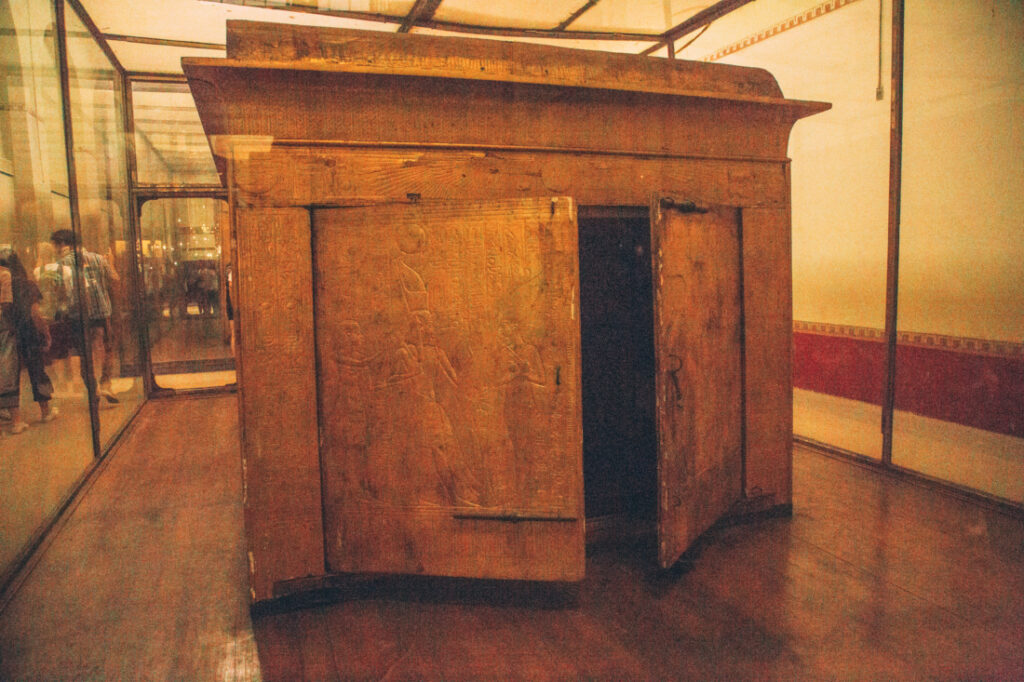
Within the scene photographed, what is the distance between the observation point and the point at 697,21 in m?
5.28

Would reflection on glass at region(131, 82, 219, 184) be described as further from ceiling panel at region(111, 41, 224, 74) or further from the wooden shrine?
the wooden shrine

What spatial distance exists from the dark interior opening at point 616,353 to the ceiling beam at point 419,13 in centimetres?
245

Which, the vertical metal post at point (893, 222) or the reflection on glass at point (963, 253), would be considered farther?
the vertical metal post at point (893, 222)

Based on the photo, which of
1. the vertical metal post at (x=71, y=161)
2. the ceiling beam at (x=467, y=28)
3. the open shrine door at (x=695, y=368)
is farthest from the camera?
the ceiling beam at (x=467, y=28)

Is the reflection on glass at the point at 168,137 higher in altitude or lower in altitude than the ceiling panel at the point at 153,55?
lower

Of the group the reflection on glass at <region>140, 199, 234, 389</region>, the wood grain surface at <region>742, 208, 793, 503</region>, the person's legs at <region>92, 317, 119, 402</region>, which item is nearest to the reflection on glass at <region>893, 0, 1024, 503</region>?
the wood grain surface at <region>742, 208, 793, 503</region>

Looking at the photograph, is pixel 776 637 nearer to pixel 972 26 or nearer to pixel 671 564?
pixel 671 564

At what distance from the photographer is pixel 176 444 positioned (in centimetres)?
520

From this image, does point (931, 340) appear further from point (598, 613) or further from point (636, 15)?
point (636, 15)

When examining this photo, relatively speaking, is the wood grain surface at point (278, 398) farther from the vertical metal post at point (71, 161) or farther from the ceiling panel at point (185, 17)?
the ceiling panel at point (185, 17)

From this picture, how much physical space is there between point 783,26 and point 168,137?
21.5 feet

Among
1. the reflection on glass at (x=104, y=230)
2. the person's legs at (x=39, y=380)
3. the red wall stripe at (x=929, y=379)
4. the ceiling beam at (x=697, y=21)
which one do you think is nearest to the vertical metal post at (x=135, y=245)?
the reflection on glass at (x=104, y=230)

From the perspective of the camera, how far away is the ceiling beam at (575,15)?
195 inches

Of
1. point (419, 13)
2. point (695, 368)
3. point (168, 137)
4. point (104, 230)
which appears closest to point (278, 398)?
point (695, 368)
